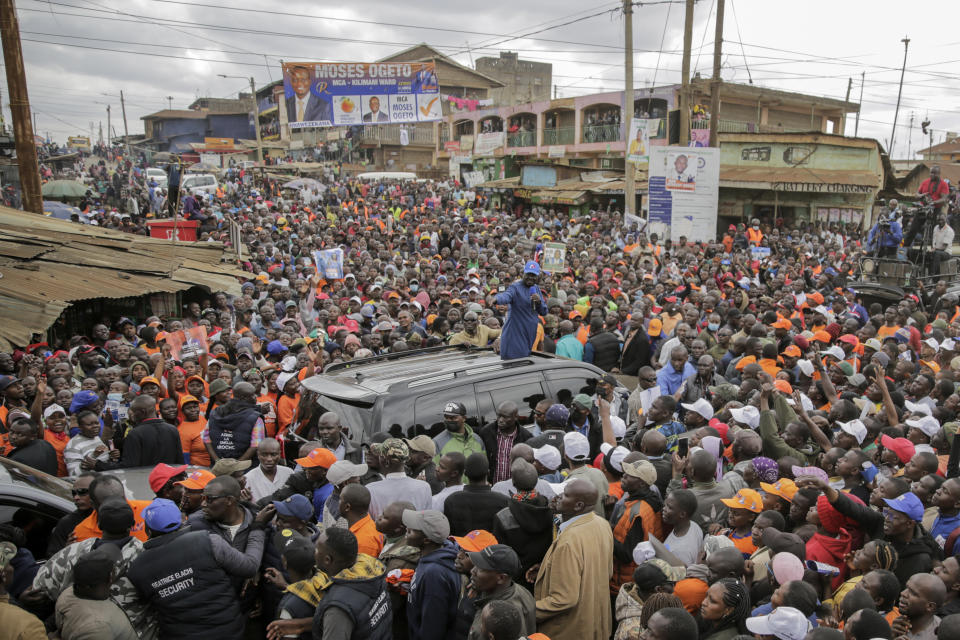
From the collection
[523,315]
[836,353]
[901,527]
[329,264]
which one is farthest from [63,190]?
[901,527]

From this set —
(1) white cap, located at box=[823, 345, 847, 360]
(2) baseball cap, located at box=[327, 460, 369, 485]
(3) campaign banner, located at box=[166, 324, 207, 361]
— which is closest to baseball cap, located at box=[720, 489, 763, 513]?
(2) baseball cap, located at box=[327, 460, 369, 485]

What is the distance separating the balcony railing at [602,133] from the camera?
115 ft

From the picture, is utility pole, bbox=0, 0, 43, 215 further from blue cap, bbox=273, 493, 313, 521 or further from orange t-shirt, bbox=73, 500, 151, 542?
blue cap, bbox=273, 493, 313, 521

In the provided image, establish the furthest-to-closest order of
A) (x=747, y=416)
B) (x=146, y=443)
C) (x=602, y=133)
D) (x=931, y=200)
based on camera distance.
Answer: (x=602, y=133), (x=931, y=200), (x=146, y=443), (x=747, y=416)

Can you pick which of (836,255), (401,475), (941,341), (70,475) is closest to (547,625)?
(401,475)

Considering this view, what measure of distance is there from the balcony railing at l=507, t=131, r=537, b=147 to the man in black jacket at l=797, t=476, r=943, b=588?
38.3m

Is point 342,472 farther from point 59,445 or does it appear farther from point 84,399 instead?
point 84,399

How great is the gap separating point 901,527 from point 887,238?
1198 centimetres

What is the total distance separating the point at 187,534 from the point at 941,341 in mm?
9169

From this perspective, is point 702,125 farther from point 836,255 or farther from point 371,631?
point 371,631

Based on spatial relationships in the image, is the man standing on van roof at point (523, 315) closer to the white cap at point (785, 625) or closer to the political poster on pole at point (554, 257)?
the white cap at point (785, 625)

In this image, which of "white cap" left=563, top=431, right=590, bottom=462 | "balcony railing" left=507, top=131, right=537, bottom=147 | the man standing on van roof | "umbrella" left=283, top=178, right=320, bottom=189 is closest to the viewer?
"white cap" left=563, top=431, right=590, bottom=462

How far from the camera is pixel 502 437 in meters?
5.56

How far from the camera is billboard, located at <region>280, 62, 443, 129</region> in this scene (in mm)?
30109
